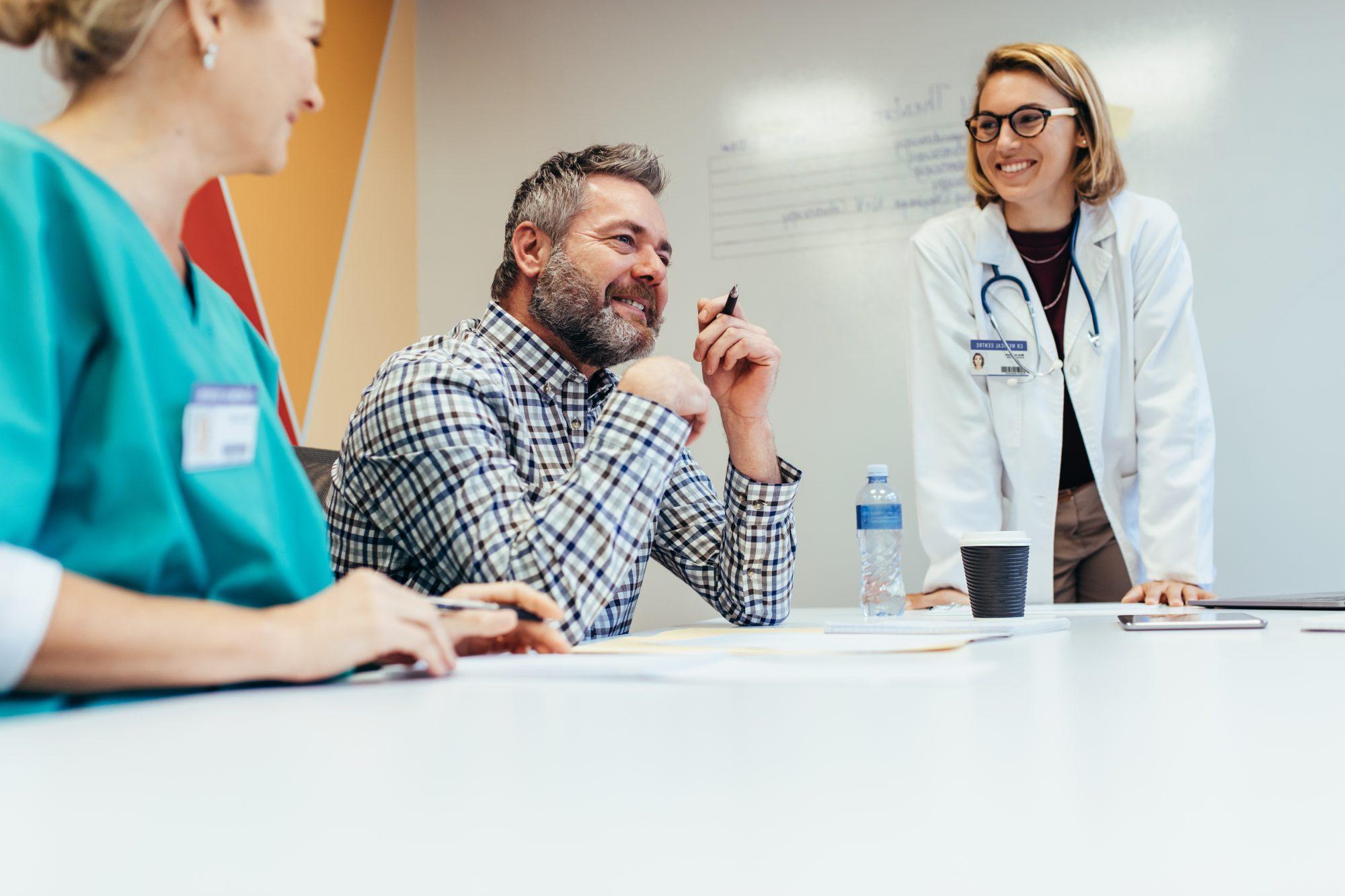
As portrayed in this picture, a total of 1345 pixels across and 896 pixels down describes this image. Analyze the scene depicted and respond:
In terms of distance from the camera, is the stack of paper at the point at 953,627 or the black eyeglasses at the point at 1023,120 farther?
the black eyeglasses at the point at 1023,120

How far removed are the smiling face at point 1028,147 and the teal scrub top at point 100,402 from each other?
1.84 m

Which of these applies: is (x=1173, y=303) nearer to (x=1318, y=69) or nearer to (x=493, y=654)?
(x=1318, y=69)

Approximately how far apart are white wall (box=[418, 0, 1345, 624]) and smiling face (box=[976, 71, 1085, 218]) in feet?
2.60

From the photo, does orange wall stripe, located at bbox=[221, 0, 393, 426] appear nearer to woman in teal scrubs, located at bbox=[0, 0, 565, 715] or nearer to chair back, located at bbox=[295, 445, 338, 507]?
chair back, located at bbox=[295, 445, 338, 507]

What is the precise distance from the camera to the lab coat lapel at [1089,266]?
2186 mm

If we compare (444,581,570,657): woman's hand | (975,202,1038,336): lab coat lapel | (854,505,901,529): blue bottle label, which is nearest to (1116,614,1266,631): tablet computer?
(854,505,901,529): blue bottle label

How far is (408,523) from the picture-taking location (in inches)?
46.0

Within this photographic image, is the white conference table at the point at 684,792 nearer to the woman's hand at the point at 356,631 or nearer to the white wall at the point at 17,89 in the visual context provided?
the woman's hand at the point at 356,631

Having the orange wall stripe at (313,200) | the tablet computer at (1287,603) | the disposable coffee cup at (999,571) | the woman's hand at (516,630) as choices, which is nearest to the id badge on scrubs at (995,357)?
the tablet computer at (1287,603)

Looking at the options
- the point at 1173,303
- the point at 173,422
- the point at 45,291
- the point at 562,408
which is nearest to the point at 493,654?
the point at 173,422

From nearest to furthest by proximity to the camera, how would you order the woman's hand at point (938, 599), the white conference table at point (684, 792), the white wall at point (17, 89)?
the white conference table at point (684, 792) < the woman's hand at point (938, 599) < the white wall at point (17, 89)

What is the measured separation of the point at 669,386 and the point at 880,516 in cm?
40

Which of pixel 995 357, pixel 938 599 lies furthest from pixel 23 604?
pixel 995 357

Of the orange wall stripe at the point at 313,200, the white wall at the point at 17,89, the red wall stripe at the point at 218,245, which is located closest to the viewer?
the white wall at the point at 17,89
